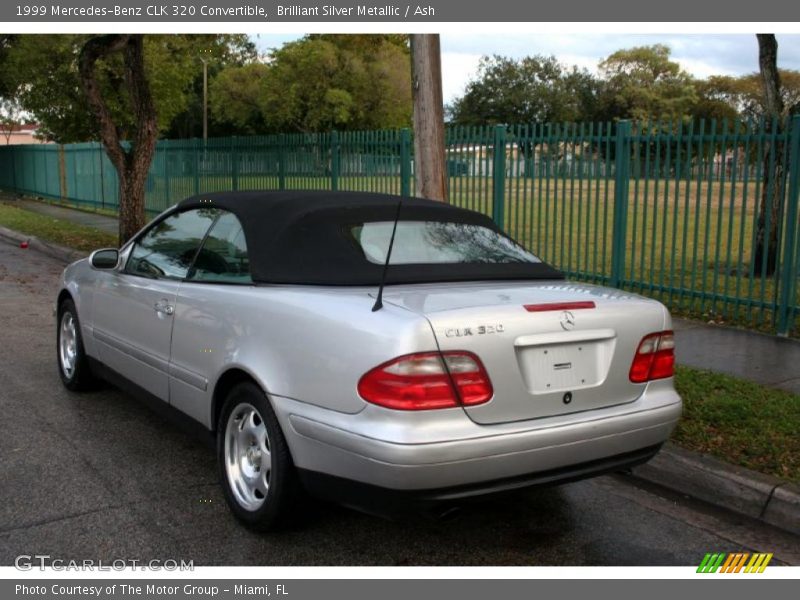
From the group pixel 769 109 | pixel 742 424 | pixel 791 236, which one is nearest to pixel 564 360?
pixel 742 424

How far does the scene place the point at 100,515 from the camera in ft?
13.0

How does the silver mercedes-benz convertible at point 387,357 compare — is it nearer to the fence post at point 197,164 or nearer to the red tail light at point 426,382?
the red tail light at point 426,382

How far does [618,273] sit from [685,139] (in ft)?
5.60

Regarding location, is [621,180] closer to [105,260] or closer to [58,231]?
[105,260]

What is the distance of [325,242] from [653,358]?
1620mm

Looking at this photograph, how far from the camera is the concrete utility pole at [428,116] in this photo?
25.0ft

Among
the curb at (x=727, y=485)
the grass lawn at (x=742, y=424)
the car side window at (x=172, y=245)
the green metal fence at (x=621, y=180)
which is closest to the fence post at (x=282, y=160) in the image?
the green metal fence at (x=621, y=180)

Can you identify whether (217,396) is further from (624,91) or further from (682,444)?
(624,91)

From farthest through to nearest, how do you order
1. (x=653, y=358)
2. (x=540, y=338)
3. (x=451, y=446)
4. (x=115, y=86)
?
1. (x=115, y=86)
2. (x=653, y=358)
3. (x=540, y=338)
4. (x=451, y=446)

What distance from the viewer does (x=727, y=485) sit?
14.2 feet

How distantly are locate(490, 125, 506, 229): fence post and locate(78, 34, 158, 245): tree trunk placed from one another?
6289mm

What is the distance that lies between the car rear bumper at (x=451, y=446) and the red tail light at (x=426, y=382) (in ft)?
0.15

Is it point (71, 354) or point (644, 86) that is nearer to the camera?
point (71, 354)

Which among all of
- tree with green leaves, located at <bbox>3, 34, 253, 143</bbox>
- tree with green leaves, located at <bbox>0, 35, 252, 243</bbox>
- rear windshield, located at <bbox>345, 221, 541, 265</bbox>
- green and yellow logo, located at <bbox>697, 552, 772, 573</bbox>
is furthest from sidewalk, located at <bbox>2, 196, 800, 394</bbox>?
tree with green leaves, located at <bbox>3, 34, 253, 143</bbox>
